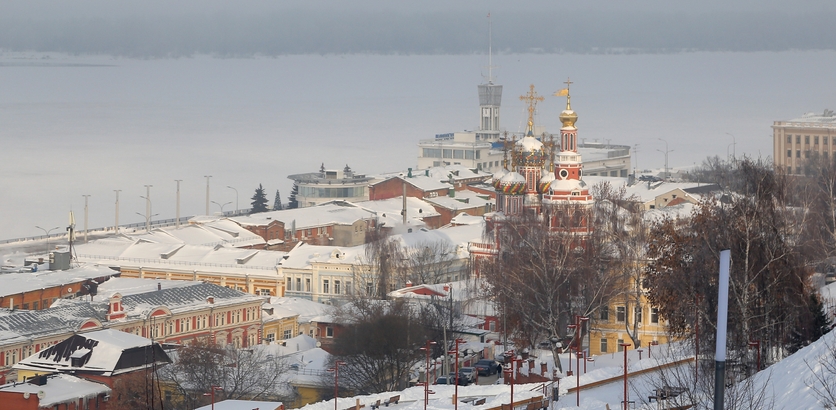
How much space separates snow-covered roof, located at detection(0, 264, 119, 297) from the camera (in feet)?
96.3

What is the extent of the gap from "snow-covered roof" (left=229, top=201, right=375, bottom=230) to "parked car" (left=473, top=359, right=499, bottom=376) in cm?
2018

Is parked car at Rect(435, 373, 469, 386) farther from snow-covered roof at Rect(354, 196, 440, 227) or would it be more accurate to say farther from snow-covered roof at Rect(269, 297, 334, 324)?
snow-covered roof at Rect(354, 196, 440, 227)

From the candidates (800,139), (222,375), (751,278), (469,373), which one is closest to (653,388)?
→ (751,278)

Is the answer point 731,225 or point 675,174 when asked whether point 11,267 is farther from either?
point 675,174

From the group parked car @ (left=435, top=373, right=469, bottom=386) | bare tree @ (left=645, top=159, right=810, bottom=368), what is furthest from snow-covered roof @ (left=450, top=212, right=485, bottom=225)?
bare tree @ (left=645, top=159, right=810, bottom=368)

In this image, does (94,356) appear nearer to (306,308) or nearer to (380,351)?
(380,351)

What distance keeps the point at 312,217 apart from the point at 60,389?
73.5ft

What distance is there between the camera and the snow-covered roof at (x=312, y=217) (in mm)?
42344

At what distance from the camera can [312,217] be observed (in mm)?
43719

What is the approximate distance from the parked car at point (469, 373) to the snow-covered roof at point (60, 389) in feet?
15.7

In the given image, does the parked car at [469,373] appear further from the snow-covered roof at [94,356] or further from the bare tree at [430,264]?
the bare tree at [430,264]

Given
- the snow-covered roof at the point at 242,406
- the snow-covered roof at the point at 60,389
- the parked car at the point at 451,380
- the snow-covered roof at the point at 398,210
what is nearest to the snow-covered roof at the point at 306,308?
the snow-covered roof at the point at 60,389

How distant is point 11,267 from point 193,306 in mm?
9118

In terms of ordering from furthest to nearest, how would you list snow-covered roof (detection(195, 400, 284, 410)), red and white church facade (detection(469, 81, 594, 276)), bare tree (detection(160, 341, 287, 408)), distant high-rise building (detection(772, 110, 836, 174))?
distant high-rise building (detection(772, 110, 836, 174)), red and white church facade (detection(469, 81, 594, 276)), bare tree (detection(160, 341, 287, 408)), snow-covered roof (detection(195, 400, 284, 410))
